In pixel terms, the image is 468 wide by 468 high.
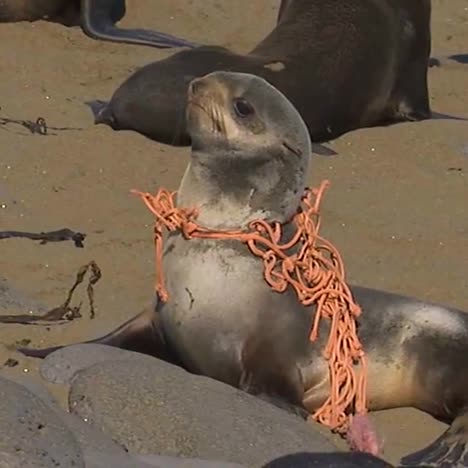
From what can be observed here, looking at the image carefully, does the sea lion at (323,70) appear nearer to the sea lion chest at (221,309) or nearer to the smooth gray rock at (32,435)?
the sea lion chest at (221,309)

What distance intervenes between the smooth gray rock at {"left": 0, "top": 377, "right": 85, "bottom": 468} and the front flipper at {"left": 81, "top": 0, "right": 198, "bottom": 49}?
4.55 m

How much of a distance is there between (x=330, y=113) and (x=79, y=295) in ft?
7.95

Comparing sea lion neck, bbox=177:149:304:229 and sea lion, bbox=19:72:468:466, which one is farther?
sea lion neck, bbox=177:149:304:229

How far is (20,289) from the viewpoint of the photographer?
5605 millimetres

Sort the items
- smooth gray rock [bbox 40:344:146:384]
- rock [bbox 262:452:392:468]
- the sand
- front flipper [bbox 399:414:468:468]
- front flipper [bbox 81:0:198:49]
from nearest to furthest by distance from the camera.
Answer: rock [bbox 262:452:392:468]
front flipper [bbox 399:414:468:468]
smooth gray rock [bbox 40:344:146:384]
the sand
front flipper [bbox 81:0:198:49]

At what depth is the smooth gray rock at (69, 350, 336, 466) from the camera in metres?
4.46

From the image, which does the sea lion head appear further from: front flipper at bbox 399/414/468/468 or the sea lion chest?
front flipper at bbox 399/414/468/468

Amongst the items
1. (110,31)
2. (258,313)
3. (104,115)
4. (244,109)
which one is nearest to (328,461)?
(258,313)

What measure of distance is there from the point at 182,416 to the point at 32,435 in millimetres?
546

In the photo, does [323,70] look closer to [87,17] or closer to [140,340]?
[87,17]

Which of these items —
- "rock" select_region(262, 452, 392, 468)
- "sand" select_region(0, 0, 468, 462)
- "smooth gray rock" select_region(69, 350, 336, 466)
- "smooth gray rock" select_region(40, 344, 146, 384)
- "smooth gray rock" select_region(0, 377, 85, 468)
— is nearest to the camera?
"smooth gray rock" select_region(0, 377, 85, 468)

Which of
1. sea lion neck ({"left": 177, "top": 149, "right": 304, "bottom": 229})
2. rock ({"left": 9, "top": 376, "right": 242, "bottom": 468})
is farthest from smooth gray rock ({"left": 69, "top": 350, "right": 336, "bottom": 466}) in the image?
sea lion neck ({"left": 177, "top": 149, "right": 304, "bottom": 229})

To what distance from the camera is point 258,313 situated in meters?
5.03

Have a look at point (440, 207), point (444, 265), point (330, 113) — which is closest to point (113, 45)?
point (330, 113)
